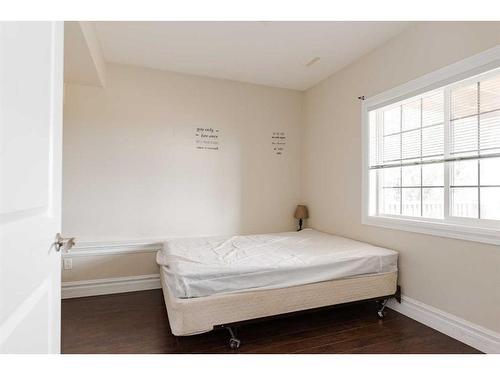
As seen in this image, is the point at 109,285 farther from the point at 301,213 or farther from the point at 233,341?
the point at 301,213

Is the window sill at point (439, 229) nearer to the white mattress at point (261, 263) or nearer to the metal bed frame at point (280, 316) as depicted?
the white mattress at point (261, 263)

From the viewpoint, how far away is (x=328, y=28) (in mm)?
2428

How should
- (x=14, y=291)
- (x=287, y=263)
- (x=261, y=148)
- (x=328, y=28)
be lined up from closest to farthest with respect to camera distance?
1. (x=14, y=291)
2. (x=287, y=263)
3. (x=328, y=28)
4. (x=261, y=148)

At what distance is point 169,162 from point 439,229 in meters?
2.81

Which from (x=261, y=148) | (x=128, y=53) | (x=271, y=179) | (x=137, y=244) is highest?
(x=128, y=53)

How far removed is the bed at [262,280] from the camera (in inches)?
72.0

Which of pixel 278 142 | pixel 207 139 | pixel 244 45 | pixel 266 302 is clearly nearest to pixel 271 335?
pixel 266 302

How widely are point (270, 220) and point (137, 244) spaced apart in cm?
174

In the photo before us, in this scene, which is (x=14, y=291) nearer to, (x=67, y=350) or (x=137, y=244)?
(x=67, y=350)

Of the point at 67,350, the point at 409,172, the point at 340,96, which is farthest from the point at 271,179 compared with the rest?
the point at 67,350

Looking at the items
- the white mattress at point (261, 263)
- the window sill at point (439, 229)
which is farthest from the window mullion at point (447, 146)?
the white mattress at point (261, 263)

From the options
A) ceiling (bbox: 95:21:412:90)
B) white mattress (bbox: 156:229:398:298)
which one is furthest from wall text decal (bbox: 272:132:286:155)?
white mattress (bbox: 156:229:398:298)

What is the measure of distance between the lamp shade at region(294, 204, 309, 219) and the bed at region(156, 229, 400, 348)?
1.07 meters

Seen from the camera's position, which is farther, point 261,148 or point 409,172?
point 261,148
